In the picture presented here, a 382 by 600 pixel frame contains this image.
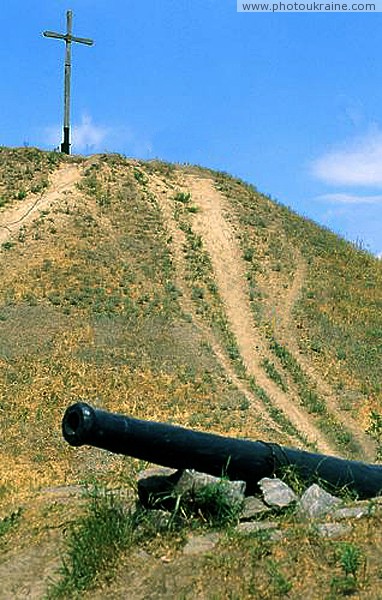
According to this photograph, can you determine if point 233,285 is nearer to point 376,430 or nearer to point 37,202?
point 37,202

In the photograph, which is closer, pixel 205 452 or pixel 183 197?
pixel 205 452

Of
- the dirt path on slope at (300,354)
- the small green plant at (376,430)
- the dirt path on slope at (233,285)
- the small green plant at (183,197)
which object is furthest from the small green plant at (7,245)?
the small green plant at (376,430)

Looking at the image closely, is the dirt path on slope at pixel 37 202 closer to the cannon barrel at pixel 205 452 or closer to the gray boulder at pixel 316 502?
the cannon barrel at pixel 205 452

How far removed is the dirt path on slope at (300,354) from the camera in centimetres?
2488

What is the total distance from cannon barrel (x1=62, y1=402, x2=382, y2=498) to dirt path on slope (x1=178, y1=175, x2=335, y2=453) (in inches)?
568

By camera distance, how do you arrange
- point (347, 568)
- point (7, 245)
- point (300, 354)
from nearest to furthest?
point (347, 568) < point (300, 354) < point (7, 245)

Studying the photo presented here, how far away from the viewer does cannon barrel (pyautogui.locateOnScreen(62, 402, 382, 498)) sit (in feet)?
25.6

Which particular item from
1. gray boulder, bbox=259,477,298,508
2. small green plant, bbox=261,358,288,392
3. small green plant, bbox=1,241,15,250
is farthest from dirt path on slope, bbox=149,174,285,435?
gray boulder, bbox=259,477,298,508

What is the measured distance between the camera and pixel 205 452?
28.2 ft

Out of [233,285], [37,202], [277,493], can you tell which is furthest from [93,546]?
[37,202]

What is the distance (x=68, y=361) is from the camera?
2509 centimetres

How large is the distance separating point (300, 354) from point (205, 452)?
2108 centimetres

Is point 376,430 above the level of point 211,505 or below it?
below

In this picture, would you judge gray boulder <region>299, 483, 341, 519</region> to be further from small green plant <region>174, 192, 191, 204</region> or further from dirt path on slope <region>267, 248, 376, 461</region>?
small green plant <region>174, 192, 191, 204</region>
